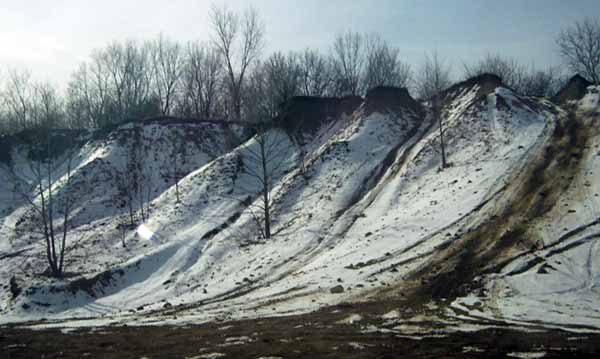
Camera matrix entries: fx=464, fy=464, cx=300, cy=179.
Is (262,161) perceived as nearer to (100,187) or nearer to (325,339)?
(100,187)

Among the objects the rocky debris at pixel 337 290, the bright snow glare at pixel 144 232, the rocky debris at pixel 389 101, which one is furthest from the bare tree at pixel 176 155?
the rocky debris at pixel 337 290

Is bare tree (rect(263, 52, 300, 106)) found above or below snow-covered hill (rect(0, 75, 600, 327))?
above

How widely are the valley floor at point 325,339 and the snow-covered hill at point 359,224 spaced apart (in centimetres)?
195

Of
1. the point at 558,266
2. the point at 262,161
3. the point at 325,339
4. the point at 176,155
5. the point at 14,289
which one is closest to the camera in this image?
the point at 325,339

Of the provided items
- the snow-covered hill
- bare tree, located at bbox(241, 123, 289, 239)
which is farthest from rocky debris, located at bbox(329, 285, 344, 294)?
bare tree, located at bbox(241, 123, 289, 239)

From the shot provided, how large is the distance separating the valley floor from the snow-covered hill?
1.95 meters

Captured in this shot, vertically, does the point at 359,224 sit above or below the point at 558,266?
above

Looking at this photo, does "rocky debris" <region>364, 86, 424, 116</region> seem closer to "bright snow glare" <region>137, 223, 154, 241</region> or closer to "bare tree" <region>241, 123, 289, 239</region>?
"bare tree" <region>241, 123, 289, 239</region>

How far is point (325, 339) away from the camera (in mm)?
10000

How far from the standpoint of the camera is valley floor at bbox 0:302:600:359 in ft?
28.4

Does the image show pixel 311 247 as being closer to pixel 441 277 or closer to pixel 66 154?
pixel 441 277

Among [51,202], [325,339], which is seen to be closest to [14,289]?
[51,202]

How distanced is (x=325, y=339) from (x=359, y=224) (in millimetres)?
16470

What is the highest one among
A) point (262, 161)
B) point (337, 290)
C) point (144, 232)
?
point (262, 161)
